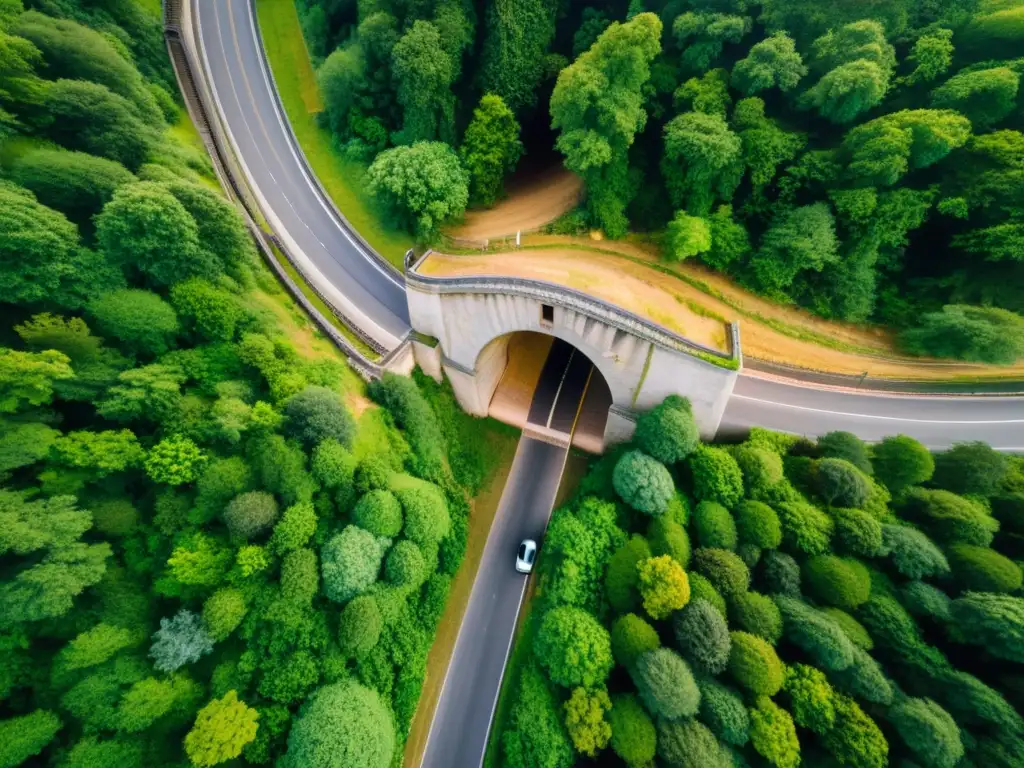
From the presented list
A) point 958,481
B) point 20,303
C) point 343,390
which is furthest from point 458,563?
point 958,481

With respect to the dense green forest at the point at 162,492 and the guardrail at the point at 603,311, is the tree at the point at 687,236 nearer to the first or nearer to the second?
the guardrail at the point at 603,311

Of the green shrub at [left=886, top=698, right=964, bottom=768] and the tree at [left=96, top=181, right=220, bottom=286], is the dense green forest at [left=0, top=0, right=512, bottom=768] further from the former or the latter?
the green shrub at [left=886, top=698, right=964, bottom=768]

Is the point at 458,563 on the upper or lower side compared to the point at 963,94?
lower

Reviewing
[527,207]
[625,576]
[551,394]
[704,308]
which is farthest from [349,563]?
[527,207]

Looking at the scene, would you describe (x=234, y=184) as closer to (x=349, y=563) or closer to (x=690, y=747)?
(x=349, y=563)

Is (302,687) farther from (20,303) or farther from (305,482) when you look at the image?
(20,303)

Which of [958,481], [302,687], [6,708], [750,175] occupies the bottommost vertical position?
[6,708]
